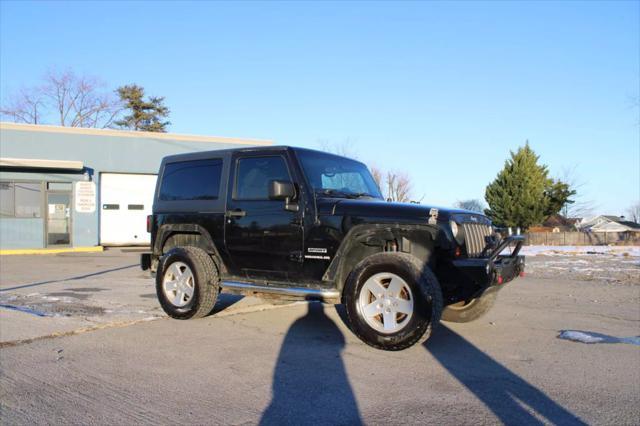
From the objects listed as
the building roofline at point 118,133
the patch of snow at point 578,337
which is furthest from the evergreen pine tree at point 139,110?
the patch of snow at point 578,337

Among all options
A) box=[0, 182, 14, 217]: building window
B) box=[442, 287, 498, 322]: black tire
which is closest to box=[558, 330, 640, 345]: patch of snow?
box=[442, 287, 498, 322]: black tire

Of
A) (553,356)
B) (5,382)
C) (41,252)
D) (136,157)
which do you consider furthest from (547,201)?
(5,382)

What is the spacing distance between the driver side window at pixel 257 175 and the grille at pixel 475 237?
2.07 m

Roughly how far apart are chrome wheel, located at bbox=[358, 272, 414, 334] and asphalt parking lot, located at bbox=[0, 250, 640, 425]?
0.29m

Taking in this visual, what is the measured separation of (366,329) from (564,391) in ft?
6.07

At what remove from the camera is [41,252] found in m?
21.4

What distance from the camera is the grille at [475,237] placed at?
5.54m

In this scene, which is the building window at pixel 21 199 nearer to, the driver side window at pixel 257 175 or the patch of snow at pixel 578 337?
the driver side window at pixel 257 175

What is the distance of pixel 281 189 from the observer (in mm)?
5863

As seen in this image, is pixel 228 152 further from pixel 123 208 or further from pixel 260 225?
pixel 123 208

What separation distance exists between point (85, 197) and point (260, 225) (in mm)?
18588

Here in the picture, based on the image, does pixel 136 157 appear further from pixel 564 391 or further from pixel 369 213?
pixel 564 391

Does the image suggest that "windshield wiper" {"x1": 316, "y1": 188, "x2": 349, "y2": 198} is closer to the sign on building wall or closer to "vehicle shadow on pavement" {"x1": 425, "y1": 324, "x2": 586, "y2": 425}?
"vehicle shadow on pavement" {"x1": 425, "y1": 324, "x2": 586, "y2": 425}

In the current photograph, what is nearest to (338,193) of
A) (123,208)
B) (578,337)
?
(578,337)
